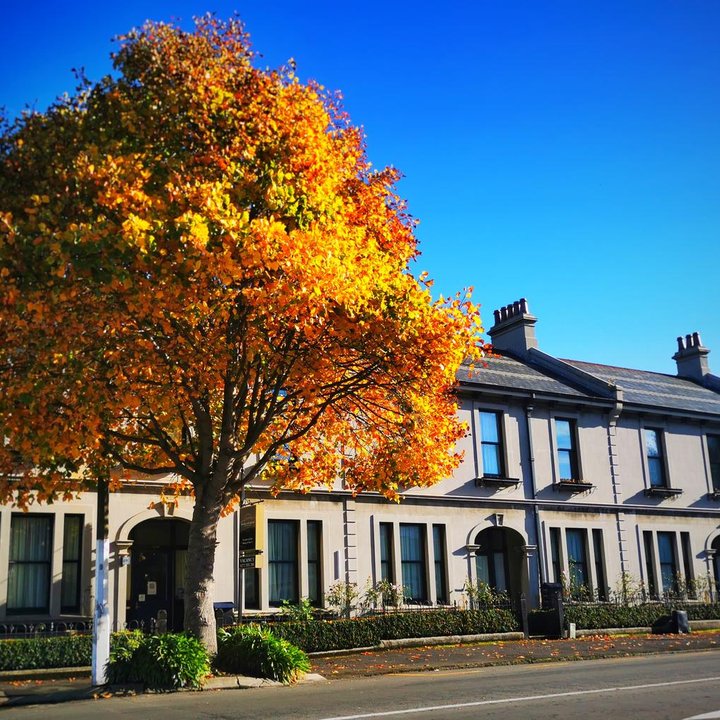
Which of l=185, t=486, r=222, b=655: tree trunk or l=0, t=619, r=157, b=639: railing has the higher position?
l=185, t=486, r=222, b=655: tree trunk

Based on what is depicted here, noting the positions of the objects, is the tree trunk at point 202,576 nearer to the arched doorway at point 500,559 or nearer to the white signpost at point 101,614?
the white signpost at point 101,614

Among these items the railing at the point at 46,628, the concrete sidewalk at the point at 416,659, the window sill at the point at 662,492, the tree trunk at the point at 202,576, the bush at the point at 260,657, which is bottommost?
the concrete sidewalk at the point at 416,659

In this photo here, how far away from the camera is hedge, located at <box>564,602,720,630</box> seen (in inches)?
1038

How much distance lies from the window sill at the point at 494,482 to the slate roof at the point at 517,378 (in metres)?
3.09

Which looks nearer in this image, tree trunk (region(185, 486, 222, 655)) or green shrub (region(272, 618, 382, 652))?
tree trunk (region(185, 486, 222, 655))

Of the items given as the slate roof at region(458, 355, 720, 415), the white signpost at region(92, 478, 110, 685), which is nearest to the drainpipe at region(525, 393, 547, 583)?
the slate roof at region(458, 355, 720, 415)

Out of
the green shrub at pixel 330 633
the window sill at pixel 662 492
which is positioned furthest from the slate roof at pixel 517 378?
the green shrub at pixel 330 633

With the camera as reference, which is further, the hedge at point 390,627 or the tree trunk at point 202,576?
the hedge at point 390,627

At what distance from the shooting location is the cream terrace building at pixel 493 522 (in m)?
20.6

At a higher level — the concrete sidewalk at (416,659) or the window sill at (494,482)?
the window sill at (494,482)

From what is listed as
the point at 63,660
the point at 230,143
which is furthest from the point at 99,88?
the point at 63,660

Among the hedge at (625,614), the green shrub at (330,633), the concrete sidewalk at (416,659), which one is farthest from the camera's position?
the hedge at (625,614)

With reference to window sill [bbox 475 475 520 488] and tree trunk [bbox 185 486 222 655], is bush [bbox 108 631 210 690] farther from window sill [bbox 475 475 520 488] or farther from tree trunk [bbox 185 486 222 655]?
window sill [bbox 475 475 520 488]

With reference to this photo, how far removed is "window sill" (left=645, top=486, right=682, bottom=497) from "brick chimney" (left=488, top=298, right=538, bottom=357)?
7.16m
